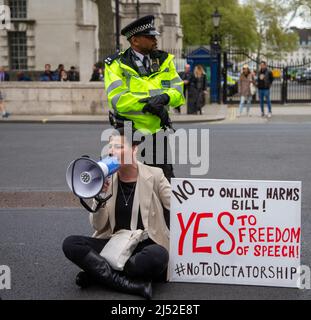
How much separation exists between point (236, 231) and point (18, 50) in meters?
30.6

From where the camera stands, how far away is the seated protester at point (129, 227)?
15.2ft

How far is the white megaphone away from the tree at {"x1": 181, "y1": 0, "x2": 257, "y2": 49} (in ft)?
172

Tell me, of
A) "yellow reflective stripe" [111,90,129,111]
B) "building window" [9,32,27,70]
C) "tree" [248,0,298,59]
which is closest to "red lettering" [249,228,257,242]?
Answer: "yellow reflective stripe" [111,90,129,111]

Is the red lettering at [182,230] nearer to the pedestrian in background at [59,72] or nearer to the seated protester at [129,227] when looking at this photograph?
the seated protester at [129,227]

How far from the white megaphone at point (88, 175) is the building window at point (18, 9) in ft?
99.5

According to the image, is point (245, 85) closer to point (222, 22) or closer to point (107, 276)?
point (107, 276)

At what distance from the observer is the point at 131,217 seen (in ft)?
16.0

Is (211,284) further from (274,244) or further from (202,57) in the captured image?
(202,57)

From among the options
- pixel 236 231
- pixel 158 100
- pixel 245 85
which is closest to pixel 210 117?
pixel 245 85

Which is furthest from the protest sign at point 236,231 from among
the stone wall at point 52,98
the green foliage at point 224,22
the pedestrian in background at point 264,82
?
the green foliage at point 224,22

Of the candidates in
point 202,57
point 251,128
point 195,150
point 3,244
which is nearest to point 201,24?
point 202,57

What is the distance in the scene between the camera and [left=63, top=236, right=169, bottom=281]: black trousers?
4609 mm

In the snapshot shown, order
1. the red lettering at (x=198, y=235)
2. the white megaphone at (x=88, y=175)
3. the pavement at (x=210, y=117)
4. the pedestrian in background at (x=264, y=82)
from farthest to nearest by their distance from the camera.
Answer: the pedestrian in background at (x=264, y=82) → the pavement at (x=210, y=117) → the red lettering at (x=198, y=235) → the white megaphone at (x=88, y=175)

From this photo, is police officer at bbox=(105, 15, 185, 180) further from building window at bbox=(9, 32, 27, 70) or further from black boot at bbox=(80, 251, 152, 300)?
building window at bbox=(9, 32, 27, 70)
